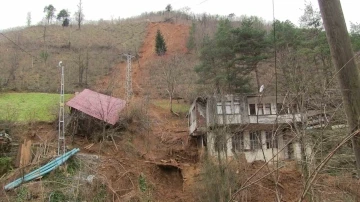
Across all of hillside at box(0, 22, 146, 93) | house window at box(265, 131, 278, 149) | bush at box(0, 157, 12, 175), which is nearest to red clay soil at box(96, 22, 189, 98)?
hillside at box(0, 22, 146, 93)

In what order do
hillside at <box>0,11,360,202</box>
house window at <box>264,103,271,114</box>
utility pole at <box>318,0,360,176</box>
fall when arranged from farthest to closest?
house window at <box>264,103,271,114</box>
hillside at <box>0,11,360,202</box>
utility pole at <box>318,0,360,176</box>

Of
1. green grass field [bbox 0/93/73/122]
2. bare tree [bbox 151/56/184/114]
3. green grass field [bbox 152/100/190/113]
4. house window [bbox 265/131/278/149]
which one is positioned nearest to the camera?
house window [bbox 265/131/278/149]

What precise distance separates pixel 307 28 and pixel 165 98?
1594cm

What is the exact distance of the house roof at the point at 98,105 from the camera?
75.9ft

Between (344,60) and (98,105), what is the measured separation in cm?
2136

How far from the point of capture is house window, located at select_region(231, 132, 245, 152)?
24.1 m

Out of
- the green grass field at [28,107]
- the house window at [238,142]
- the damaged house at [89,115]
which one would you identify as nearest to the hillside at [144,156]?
the damaged house at [89,115]

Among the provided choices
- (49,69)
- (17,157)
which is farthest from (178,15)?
(17,157)

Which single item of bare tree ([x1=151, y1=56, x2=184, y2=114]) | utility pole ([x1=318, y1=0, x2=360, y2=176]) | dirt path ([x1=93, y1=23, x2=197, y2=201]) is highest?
bare tree ([x1=151, y1=56, x2=184, y2=114])

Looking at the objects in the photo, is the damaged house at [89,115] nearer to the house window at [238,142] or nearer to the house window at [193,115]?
the house window at [193,115]

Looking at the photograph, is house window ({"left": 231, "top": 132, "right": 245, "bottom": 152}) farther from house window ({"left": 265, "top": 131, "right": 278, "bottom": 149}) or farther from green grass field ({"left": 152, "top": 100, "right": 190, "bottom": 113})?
green grass field ({"left": 152, "top": 100, "right": 190, "bottom": 113})

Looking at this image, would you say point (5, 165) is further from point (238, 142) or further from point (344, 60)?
point (344, 60)

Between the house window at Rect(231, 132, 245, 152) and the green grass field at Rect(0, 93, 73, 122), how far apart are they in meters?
12.6

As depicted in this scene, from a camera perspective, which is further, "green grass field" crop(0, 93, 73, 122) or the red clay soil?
the red clay soil
